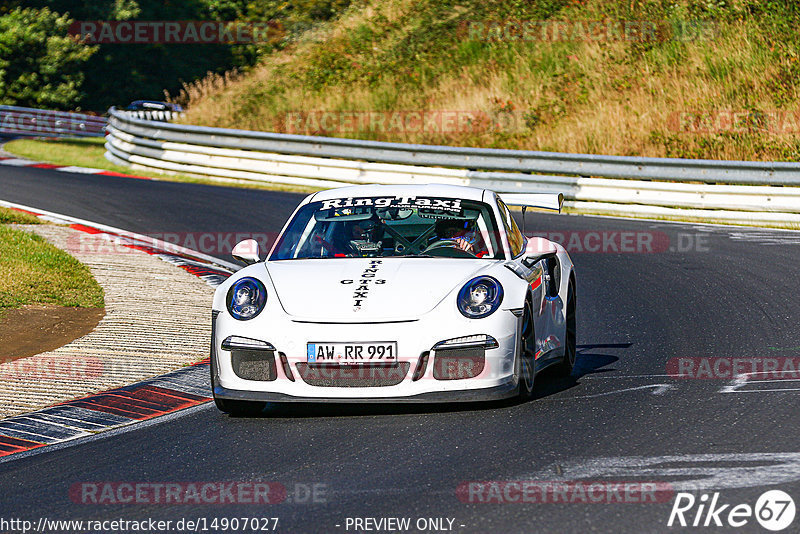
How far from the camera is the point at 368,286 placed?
7066 millimetres

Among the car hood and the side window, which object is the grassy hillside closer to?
the side window

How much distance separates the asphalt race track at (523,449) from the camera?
5.05m

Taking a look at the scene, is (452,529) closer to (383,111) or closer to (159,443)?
(159,443)

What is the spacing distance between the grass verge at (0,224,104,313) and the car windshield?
12.1ft

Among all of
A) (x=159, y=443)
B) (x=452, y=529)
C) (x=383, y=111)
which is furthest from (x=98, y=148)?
(x=452, y=529)

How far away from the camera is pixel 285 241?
811cm

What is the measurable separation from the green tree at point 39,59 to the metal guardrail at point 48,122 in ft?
13.5

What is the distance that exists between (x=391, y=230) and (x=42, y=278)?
5176mm

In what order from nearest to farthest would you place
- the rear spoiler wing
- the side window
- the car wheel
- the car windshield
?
the car wheel
the car windshield
the side window
the rear spoiler wing

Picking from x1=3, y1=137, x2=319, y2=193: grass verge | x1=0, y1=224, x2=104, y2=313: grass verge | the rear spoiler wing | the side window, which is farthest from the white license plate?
x1=3, y1=137, x2=319, y2=193: grass verge

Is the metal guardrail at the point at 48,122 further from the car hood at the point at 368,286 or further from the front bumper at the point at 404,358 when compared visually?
the front bumper at the point at 404,358

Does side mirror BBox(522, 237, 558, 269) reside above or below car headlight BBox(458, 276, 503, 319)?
above

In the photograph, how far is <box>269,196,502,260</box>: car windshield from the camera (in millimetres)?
7895

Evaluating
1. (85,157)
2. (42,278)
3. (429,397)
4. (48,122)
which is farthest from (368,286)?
(48,122)
